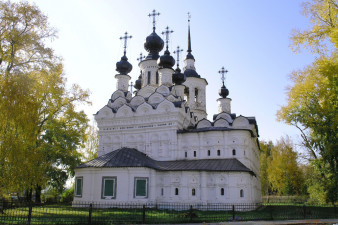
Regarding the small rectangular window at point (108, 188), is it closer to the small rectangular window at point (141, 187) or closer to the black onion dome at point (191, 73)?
the small rectangular window at point (141, 187)

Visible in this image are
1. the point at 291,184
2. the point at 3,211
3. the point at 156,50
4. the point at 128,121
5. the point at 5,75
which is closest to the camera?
the point at 5,75

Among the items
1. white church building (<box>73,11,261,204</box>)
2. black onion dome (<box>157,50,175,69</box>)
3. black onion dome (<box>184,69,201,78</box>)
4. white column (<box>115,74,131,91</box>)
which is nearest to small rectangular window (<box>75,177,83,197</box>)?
white church building (<box>73,11,261,204</box>)

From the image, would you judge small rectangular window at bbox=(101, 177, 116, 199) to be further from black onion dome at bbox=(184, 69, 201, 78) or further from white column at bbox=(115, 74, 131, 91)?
black onion dome at bbox=(184, 69, 201, 78)

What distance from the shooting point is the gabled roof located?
19906mm

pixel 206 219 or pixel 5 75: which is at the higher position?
pixel 5 75

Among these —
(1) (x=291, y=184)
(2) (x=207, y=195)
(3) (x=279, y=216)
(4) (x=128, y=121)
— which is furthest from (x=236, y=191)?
(1) (x=291, y=184)

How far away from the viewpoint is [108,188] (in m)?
19.5

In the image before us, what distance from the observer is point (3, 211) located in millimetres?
12484

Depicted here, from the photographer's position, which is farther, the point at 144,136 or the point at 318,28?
the point at 144,136

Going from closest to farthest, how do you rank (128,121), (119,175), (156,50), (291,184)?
(119,175) < (128,121) < (156,50) < (291,184)

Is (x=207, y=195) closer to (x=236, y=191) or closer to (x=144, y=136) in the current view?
(x=236, y=191)

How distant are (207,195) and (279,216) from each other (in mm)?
7053

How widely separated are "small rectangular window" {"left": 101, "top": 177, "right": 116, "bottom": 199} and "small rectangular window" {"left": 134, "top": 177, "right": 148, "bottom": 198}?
140cm

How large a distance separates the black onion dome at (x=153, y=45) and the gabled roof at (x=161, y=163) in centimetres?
1205
